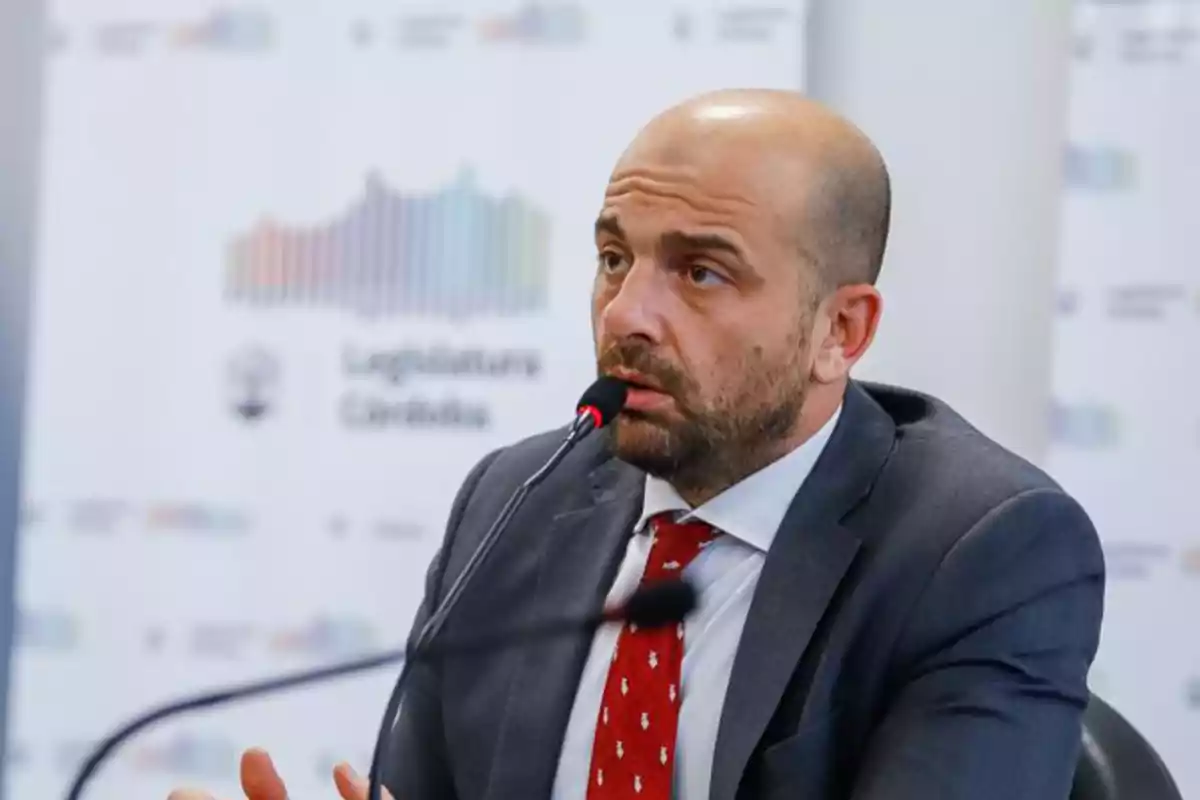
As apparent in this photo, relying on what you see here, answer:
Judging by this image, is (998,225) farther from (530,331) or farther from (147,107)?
(147,107)

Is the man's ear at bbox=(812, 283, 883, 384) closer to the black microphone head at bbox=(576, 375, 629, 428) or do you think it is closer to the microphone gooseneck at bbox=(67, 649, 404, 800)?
the black microphone head at bbox=(576, 375, 629, 428)

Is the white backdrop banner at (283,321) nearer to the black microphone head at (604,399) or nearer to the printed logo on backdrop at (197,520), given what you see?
the printed logo on backdrop at (197,520)

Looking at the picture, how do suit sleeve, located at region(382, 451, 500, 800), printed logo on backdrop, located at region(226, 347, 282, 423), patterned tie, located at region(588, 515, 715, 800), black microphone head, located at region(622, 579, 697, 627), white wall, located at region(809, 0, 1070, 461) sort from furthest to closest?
printed logo on backdrop, located at region(226, 347, 282, 423) → white wall, located at region(809, 0, 1070, 461) → suit sleeve, located at region(382, 451, 500, 800) → patterned tie, located at region(588, 515, 715, 800) → black microphone head, located at region(622, 579, 697, 627)

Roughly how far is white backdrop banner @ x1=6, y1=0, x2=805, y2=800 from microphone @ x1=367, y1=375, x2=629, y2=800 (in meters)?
0.99

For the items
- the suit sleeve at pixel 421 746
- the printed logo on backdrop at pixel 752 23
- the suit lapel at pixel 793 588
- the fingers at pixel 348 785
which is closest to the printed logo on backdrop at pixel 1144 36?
the printed logo on backdrop at pixel 752 23

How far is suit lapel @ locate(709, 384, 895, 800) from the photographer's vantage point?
1.22 m

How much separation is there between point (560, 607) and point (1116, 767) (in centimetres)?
50

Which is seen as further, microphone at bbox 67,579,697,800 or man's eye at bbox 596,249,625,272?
man's eye at bbox 596,249,625,272

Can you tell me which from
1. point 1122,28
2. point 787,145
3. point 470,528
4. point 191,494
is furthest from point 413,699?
point 1122,28

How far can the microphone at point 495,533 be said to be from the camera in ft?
3.19

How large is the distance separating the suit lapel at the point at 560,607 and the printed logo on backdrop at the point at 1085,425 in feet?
2.48

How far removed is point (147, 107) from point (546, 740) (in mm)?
1476

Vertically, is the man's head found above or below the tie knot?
above

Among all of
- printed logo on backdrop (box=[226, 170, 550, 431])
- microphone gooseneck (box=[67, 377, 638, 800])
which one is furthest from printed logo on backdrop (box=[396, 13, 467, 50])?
microphone gooseneck (box=[67, 377, 638, 800])
